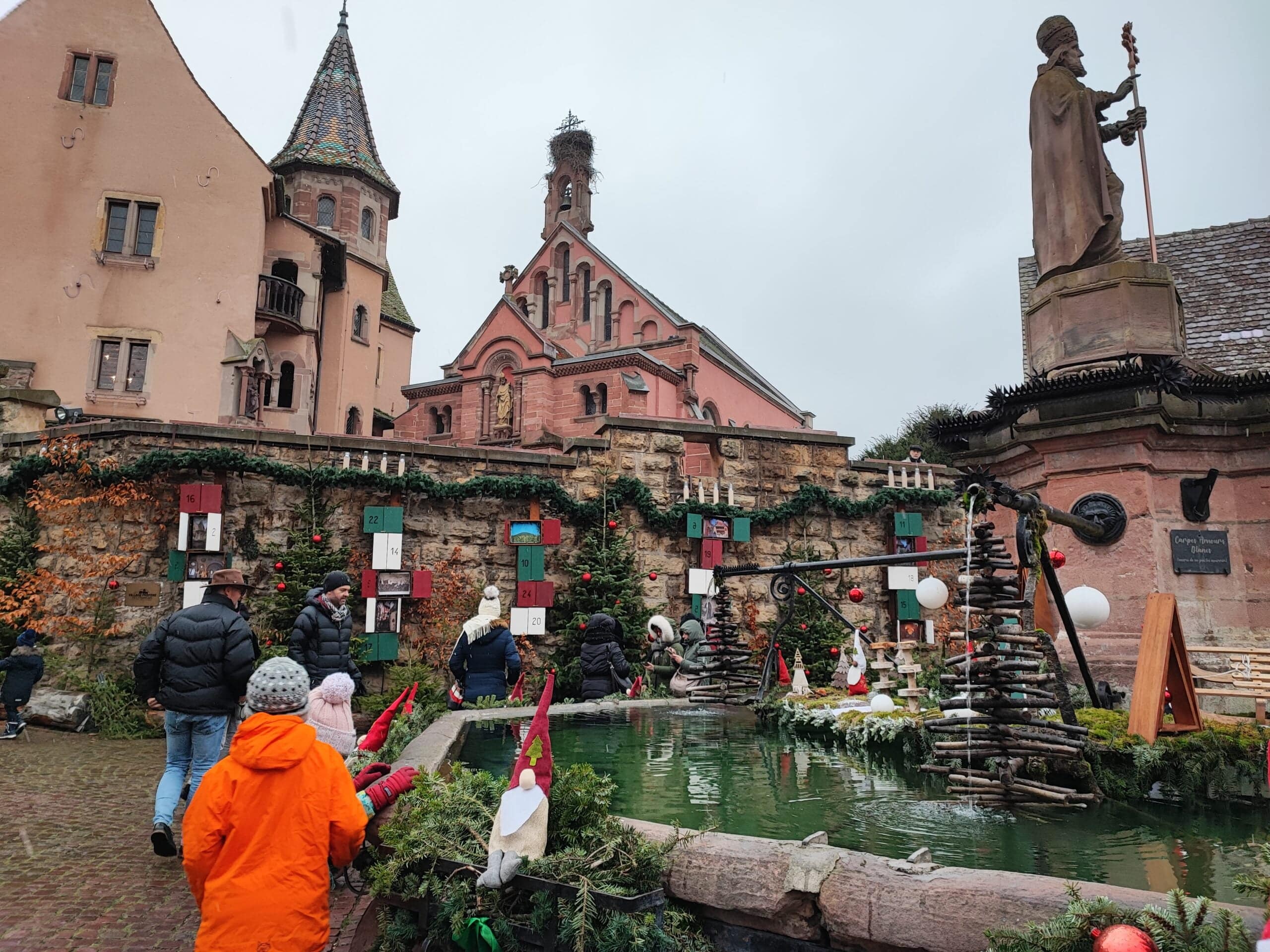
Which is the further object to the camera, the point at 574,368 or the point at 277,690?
the point at 574,368

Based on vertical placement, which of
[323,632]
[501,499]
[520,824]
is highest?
[501,499]

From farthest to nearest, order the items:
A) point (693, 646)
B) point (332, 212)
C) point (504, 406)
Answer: point (504, 406)
point (332, 212)
point (693, 646)

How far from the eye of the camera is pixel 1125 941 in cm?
223

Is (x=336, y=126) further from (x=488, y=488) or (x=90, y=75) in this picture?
(x=488, y=488)

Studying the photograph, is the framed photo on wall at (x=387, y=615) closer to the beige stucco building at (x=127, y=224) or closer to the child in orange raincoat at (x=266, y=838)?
the child in orange raincoat at (x=266, y=838)

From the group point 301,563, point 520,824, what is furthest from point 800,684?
point 301,563

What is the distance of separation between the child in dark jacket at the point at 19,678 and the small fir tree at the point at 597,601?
6.31m

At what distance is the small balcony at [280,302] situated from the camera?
21562 mm

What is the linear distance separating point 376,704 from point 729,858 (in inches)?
349

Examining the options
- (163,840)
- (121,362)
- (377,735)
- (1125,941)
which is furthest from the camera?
(121,362)

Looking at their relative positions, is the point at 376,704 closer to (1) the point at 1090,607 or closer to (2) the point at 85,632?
(2) the point at 85,632

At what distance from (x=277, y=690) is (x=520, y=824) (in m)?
1.02

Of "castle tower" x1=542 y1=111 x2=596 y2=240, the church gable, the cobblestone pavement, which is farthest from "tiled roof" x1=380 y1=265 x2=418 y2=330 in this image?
the cobblestone pavement

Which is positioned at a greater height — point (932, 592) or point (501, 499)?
point (501, 499)
